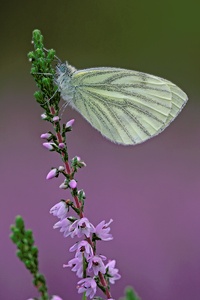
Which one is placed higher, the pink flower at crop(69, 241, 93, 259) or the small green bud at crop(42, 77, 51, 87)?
the small green bud at crop(42, 77, 51, 87)

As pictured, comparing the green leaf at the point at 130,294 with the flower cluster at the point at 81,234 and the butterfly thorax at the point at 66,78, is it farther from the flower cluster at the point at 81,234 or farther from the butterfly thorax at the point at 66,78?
the butterfly thorax at the point at 66,78

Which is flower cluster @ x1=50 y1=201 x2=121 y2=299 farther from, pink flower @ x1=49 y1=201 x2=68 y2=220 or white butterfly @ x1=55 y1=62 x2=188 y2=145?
A: white butterfly @ x1=55 y1=62 x2=188 y2=145

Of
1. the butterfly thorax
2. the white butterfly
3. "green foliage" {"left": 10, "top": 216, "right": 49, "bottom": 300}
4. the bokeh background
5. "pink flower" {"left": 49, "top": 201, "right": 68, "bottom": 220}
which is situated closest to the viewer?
"green foliage" {"left": 10, "top": 216, "right": 49, "bottom": 300}

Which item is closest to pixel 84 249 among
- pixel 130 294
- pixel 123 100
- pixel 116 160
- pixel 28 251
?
pixel 28 251

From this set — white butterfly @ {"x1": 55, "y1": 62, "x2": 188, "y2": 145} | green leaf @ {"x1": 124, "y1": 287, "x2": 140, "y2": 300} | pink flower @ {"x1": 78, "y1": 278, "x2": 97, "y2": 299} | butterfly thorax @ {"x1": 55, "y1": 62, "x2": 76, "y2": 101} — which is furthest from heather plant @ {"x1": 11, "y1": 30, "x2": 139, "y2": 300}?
white butterfly @ {"x1": 55, "y1": 62, "x2": 188, "y2": 145}

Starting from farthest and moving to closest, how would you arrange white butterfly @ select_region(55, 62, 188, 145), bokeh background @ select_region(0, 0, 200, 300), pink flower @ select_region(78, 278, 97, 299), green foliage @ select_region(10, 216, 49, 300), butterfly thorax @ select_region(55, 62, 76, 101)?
bokeh background @ select_region(0, 0, 200, 300) < white butterfly @ select_region(55, 62, 188, 145) < butterfly thorax @ select_region(55, 62, 76, 101) < pink flower @ select_region(78, 278, 97, 299) < green foliage @ select_region(10, 216, 49, 300)

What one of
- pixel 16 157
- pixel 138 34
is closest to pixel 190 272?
pixel 16 157
